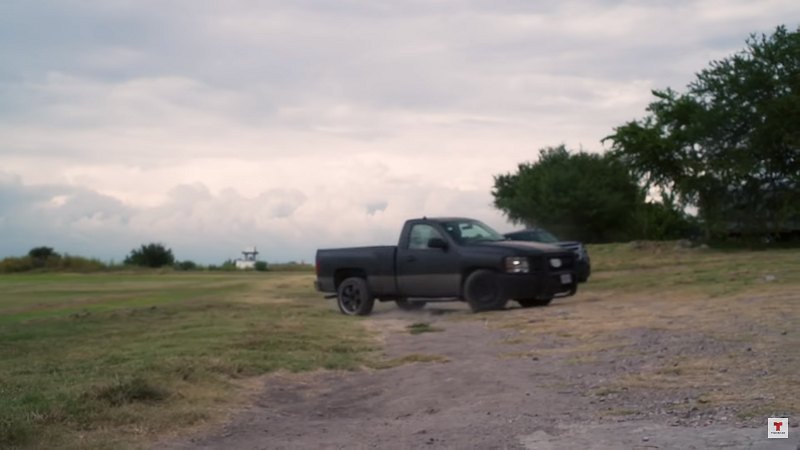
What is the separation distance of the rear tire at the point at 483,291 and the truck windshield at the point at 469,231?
3.11 ft

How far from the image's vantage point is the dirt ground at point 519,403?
7.42m

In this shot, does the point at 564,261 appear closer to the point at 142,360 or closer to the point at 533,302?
the point at 533,302

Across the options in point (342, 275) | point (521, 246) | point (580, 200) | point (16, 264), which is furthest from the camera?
point (580, 200)

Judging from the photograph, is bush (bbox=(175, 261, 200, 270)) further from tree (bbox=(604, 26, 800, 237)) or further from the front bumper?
the front bumper

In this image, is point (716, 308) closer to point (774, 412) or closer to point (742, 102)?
point (774, 412)

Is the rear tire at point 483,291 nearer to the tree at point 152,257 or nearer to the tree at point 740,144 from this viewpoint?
the tree at point 740,144

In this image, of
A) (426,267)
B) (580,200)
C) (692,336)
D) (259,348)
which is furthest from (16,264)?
(692,336)

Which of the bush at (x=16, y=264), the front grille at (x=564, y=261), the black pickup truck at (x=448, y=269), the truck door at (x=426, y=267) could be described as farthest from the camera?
the bush at (x=16, y=264)

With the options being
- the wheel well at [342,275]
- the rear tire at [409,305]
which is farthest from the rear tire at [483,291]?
the wheel well at [342,275]

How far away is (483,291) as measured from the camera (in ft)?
62.8

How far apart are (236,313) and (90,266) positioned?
1577 inches

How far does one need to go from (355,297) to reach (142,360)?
31.4 feet

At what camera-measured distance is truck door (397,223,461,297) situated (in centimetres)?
1953

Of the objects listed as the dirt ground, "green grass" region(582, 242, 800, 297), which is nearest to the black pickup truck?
"green grass" region(582, 242, 800, 297)
